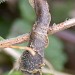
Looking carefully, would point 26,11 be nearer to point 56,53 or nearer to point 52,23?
point 52,23

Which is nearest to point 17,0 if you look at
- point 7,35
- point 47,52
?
point 7,35

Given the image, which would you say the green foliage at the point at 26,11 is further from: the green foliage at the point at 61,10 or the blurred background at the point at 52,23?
the green foliage at the point at 61,10

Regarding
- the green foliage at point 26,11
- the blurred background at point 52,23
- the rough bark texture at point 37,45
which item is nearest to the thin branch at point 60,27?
the rough bark texture at point 37,45

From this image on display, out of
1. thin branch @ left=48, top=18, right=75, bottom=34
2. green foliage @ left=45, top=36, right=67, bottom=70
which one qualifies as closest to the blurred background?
green foliage @ left=45, top=36, right=67, bottom=70

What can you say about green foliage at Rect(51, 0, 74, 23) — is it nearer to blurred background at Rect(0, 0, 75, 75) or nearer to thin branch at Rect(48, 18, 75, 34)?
blurred background at Rect(0, 0, 75, 75)

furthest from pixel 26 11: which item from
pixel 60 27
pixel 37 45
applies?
pixel 37 45

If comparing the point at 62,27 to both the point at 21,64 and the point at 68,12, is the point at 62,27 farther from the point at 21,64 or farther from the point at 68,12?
the point at 68,12
